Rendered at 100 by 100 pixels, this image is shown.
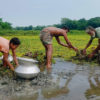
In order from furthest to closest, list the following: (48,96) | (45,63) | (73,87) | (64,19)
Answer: (64,19) < (45,63) < (73,87) < (48,96)

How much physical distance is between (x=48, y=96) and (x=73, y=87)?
2.90 ft

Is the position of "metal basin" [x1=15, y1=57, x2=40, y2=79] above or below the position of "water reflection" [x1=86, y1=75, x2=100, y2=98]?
above

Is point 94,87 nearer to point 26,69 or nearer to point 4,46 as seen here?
point 26,69

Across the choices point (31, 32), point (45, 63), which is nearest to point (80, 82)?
point (45, 63)

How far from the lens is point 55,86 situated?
205 inches

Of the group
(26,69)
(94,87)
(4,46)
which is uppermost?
(4,46)

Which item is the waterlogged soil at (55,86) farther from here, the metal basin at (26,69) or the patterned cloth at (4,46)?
the patterned cloth at (4,46)

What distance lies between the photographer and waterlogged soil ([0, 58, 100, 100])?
14.7 feet

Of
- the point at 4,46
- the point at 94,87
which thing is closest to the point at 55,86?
the point at 94,87

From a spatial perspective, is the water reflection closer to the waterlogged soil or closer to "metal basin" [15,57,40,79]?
the waterlogged soil

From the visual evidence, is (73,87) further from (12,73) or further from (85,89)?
(12,73)

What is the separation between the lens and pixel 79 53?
8.88 m

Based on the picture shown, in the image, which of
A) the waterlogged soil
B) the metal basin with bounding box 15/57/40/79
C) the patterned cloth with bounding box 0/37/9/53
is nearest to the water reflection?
the waterlogged soil

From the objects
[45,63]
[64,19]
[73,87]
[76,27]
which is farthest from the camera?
[64,19]
